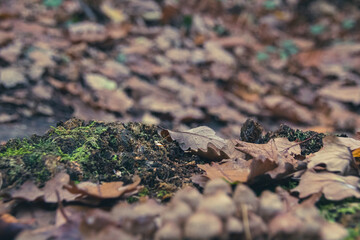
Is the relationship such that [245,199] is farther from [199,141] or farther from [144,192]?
[199,141]

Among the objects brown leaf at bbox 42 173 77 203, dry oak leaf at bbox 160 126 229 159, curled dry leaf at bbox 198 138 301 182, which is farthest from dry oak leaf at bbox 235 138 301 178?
brown leaf at bbox 42 173 77 203

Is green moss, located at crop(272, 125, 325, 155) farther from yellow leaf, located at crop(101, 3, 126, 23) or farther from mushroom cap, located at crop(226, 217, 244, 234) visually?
yellow leaf, located at crop(101, 3, 126, 23)

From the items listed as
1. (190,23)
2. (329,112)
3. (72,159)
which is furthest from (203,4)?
(72,159)

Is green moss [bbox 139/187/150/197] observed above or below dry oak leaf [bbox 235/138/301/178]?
below

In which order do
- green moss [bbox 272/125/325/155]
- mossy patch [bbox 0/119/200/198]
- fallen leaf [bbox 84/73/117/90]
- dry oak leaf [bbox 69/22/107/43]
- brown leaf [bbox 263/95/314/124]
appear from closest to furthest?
mossy patch [bbox 0/119/200/198], green moss [bbox 272/125/325/155], fallen leaf [bbox 84/73/117/90], brown leaf [bbox 263/95/314/124], dry oak leaf [bbox 69/22/107/43]

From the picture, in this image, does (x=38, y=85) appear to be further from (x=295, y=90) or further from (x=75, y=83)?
(x=295, y=90)

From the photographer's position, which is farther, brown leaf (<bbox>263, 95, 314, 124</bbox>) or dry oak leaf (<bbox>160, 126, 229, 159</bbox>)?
brown leaf (<bbox>263, 95, 314, 124</bbox>)

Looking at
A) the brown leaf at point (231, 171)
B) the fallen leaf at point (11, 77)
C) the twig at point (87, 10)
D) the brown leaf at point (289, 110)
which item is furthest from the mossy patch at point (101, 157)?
the twig at point (87, 10)
